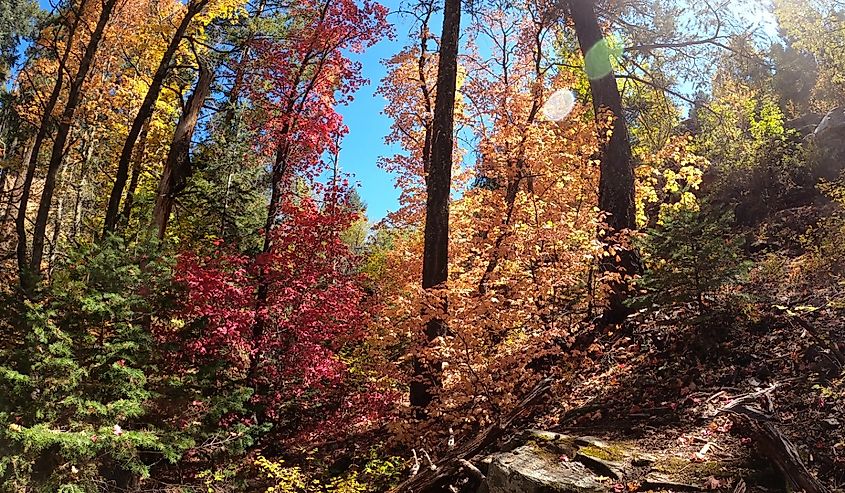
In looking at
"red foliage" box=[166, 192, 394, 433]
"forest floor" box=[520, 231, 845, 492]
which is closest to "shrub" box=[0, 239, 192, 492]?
"red foliage" box=[166, 192, 394, 433]

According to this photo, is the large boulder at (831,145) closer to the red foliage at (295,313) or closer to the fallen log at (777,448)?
the fallen log at (777,448)

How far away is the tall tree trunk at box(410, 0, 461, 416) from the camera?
6906 mm

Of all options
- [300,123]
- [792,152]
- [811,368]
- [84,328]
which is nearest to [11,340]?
[84,328]

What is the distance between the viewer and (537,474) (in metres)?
3.90

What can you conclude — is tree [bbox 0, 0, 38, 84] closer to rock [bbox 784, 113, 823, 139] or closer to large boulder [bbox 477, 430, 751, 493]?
large boulder [bbox 477, 430, 751, 493]

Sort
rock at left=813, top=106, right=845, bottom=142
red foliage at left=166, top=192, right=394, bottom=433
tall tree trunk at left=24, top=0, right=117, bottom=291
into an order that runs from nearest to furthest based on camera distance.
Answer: red foliage at left=166, top=192, right=394, bottom=433
tall tree trunk at left=24, top=0, right=117, bottom=291
rock at left=813, top=106, right=845, bottom=142

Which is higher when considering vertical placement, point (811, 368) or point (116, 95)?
point (116, 95)

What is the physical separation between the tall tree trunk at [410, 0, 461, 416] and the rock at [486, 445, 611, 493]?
2.46 meters

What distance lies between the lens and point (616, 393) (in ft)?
17.7

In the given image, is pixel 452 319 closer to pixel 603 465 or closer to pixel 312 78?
pixel 603 465

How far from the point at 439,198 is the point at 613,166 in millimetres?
2804

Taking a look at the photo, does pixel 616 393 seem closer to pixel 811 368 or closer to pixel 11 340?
pixel 811 368

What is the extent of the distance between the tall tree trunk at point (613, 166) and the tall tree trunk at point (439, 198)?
87.6 inches

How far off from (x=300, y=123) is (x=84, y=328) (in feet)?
16.5
